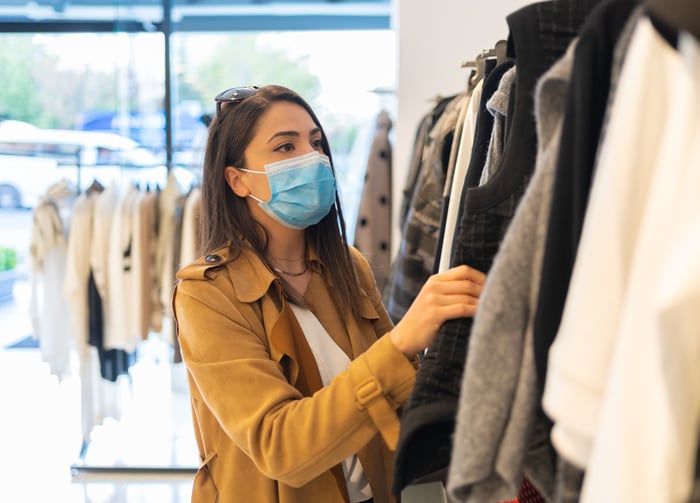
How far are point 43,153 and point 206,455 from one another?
3.12 metres

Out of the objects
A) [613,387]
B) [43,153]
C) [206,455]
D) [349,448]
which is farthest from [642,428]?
[43,153]

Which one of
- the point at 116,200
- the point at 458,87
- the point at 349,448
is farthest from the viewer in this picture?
the point at 458,87

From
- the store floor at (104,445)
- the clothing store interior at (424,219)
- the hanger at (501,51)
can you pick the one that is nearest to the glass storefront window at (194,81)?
the clothing store interior at (424,219)

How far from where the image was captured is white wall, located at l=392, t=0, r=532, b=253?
3578 mm

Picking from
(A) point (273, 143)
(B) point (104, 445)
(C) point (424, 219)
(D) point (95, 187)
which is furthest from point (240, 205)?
(B) point (104, 445)

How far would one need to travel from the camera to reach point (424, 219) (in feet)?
8.68

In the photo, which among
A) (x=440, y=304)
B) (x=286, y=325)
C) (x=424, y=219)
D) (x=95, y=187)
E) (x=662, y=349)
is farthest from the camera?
(x=95, y=187)

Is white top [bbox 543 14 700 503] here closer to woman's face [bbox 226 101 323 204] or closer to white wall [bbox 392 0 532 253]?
woman's face [bbox 226 101 323 204]

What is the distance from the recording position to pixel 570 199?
2.41 ft

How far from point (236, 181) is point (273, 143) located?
0.42 ft

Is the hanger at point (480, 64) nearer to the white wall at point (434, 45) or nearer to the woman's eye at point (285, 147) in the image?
the woman's eye at point (285, 147)

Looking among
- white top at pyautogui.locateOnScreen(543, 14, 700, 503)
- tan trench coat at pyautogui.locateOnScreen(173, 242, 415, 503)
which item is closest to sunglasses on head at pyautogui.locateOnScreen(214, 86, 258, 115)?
tan trench coat at pyautogui.locateOnScreen(173, 242, 415, 503)

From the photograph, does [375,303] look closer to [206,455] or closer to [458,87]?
[206,455]

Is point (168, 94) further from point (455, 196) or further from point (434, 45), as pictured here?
point (455, 196)
